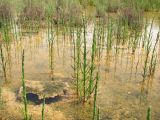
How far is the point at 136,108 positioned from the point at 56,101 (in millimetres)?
1096

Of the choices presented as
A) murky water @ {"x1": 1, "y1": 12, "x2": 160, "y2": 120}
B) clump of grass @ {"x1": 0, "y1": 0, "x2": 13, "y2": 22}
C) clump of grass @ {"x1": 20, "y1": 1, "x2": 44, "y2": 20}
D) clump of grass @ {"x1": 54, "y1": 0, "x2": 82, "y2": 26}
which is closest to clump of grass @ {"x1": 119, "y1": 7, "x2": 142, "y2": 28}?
clump of grass @ {"x1": 54, "y1": 0, "x2": 82, "y2": 26}

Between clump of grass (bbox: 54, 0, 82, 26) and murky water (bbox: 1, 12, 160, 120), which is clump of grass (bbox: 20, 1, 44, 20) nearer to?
clump of grass (bbox: 54, 0, 82, 26)

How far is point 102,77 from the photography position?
510cm

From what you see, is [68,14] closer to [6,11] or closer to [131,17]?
[6,11]

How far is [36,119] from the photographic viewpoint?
3812 mm

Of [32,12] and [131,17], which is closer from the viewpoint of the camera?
[32,12]

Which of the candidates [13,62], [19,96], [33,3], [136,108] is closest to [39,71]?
[13,62]

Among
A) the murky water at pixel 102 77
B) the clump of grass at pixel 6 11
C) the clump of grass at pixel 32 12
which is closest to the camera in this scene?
the murky water at pixel 102 77

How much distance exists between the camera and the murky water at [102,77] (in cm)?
405

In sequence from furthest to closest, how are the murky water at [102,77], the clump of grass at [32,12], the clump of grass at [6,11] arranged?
the clump of grass at [32,12] → the clump of grass at [6,11] → the murky water at [102,77]

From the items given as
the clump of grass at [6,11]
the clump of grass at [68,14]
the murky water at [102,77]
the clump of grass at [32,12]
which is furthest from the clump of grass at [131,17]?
the clump of grass at [6,11]

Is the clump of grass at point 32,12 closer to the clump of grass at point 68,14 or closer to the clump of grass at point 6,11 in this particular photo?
the clump of grass at point 6,11

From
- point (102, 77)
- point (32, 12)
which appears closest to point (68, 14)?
point (32, 12)

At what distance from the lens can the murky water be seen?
13.3 ft
